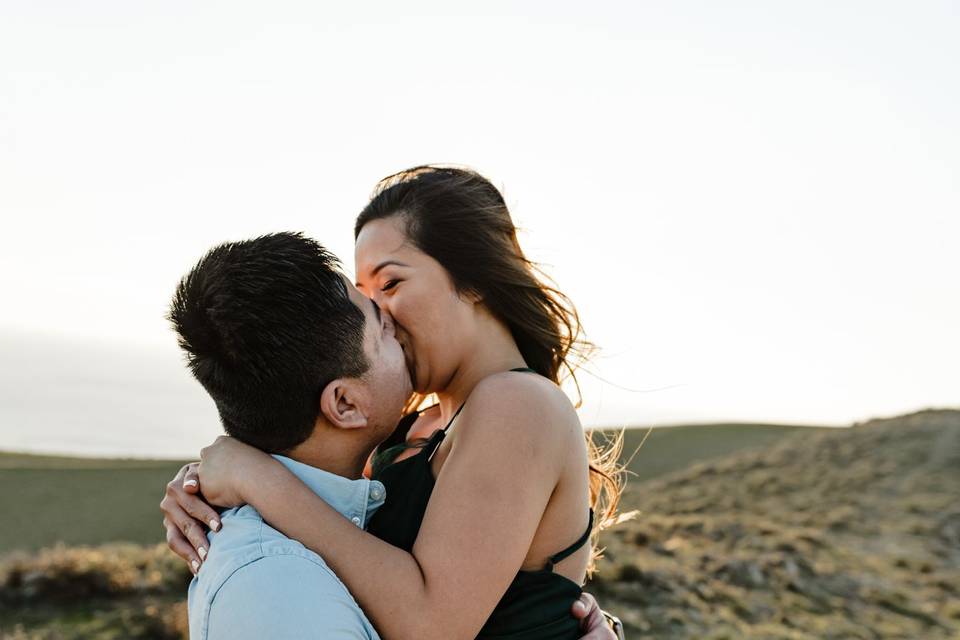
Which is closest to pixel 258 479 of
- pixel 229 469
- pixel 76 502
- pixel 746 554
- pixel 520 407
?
pixel 229 469

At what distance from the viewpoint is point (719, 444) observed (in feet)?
141

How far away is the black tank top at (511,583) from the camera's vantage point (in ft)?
8.82

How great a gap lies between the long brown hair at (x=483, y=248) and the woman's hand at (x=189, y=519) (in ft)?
3.64

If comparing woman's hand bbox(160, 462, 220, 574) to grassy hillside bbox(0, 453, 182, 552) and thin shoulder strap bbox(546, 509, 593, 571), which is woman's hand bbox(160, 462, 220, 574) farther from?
grassy hillside bbox(0, 453, 182, 552)

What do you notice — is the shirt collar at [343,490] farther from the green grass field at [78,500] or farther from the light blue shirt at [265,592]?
the green grass field at [78,500]

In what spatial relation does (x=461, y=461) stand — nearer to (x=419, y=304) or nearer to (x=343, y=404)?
(x=343, y=404)

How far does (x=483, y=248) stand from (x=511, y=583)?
1.17 metres

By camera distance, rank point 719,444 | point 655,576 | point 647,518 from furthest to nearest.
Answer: point 719,444 → point 647,518 → point 655,576

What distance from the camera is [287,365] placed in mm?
2465

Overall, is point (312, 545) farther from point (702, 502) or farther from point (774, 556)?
point (702, 502)

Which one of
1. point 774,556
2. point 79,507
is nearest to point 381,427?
point 774,556

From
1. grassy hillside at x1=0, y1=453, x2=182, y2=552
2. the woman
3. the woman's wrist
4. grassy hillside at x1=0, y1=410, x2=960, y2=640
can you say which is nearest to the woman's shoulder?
the woman

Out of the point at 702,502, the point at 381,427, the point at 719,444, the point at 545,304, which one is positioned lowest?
the point at 719,444

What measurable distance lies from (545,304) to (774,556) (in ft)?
41.3
